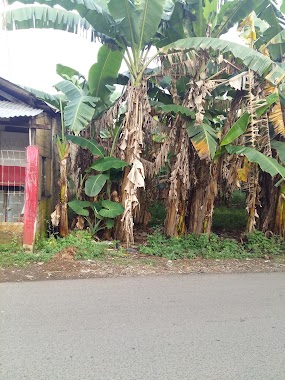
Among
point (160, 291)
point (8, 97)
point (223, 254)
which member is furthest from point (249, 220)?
point (8, 97)

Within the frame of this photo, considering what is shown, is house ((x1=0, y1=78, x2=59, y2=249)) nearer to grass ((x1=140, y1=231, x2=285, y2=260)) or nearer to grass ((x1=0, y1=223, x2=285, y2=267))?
grass ((x1=0, y1=223, x2=285, y2=267))

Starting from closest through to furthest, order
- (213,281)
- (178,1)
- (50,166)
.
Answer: (213,281) < (178,1) < (50,166)

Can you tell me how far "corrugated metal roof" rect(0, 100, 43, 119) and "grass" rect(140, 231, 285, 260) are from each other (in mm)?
3749

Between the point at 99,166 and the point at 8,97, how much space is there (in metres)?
3.13

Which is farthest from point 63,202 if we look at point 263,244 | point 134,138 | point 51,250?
point 263,244

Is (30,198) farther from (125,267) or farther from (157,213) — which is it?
(157,213)

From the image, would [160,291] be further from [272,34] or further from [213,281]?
[272,34]

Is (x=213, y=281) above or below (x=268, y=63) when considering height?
below

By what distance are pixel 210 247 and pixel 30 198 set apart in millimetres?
3844

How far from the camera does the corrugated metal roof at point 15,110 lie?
23.5ft

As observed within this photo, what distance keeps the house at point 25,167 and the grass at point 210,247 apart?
94.2 inches

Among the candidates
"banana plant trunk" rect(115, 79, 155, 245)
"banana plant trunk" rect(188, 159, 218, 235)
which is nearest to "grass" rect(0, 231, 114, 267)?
"banana plant trunk" rect(115, 79, 155, 245)

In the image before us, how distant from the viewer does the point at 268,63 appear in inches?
254

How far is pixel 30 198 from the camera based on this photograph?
21.1ft
